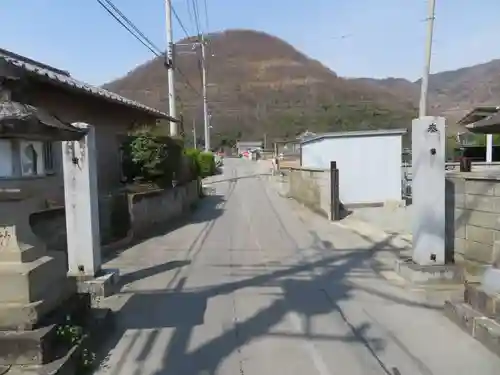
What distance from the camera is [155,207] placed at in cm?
1321

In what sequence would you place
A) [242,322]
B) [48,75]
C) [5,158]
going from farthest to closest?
1. [48,75]
2. [242,322]
3. [5,158]

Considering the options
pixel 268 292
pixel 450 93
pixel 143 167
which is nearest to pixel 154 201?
pixel 143 167

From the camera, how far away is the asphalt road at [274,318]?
14.9ft

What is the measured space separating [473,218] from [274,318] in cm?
336

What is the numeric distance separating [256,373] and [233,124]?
272 feet

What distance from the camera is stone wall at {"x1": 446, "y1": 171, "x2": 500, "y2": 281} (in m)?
6.71

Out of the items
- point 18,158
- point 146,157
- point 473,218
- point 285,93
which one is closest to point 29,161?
point 18,158

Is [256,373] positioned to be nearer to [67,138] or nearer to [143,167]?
[67,138]

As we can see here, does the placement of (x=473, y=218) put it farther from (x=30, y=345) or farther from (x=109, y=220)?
(x=109, y=220)

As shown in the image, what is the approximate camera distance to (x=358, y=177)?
54.3 feet

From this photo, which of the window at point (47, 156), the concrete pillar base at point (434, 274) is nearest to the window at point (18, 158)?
the window at point (47, 156)

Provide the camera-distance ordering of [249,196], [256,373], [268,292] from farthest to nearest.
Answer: [249,196], [268,292], [256,373]

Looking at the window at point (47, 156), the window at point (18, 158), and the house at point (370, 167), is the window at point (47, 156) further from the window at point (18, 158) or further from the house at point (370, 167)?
the house at point (370, 167)

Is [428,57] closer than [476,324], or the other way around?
[476,324]
